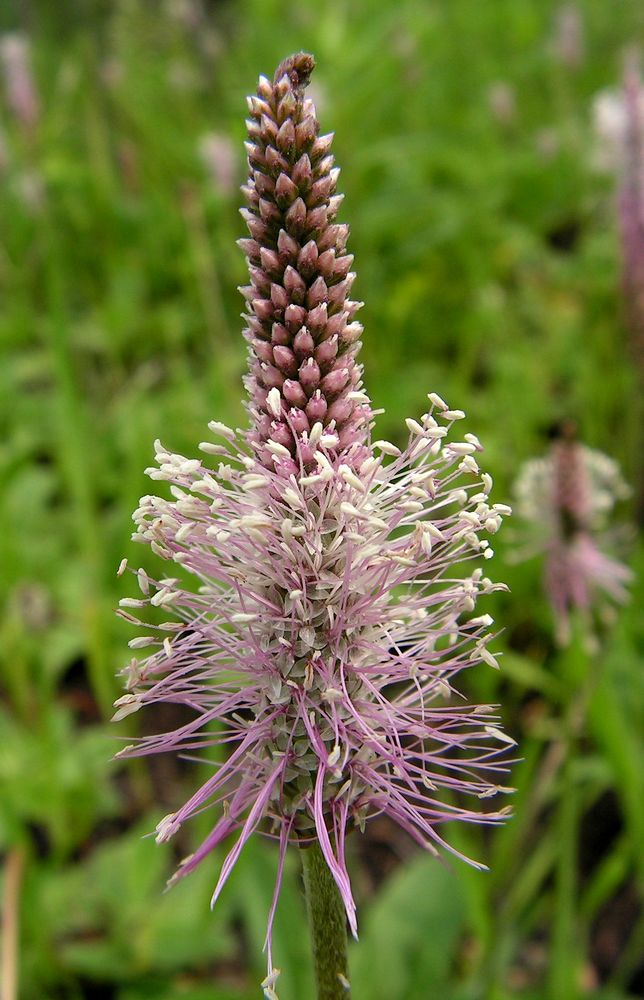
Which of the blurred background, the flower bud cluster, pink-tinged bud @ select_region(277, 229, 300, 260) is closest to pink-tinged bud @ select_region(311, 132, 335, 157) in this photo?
the flower bud cluster

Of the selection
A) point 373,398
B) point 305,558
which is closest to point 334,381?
point 305,558

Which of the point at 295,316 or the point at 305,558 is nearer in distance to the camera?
the point at 295,316

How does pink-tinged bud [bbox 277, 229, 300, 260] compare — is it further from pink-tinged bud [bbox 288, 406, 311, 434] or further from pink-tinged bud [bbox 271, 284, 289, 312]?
pink-tinged bud [bbox 288, 406, 311, 434]

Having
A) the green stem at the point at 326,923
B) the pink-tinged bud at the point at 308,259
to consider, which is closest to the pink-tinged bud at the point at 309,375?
the pink-tinged bud at the point at 308,259

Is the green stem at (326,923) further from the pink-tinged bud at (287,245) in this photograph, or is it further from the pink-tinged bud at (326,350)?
the pink-tinged bud at (287,245)

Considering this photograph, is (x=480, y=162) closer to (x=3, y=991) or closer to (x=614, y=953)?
(x=614, y=953)

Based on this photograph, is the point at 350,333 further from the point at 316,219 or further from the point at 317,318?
the point at 316,219
